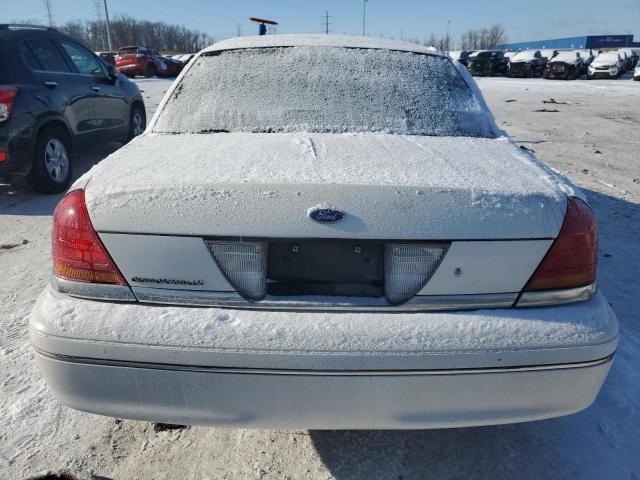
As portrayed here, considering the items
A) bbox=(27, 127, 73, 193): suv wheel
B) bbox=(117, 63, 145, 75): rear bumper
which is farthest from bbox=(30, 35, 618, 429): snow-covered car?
bbox=(117, 63, 145, 75): rear bumper

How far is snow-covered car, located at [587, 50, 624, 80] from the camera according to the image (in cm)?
2977

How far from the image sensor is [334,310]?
5.35 feet

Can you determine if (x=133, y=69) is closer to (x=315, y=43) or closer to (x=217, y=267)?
(x=315, y=43)

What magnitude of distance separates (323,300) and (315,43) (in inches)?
72.3

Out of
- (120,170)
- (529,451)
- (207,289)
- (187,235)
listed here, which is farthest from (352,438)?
(120,170)

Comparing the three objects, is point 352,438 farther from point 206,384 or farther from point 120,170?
point 120,170

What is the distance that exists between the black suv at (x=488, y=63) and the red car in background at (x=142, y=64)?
19.5 metres

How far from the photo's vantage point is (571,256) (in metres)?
1.68

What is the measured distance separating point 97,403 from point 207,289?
516 millimetres

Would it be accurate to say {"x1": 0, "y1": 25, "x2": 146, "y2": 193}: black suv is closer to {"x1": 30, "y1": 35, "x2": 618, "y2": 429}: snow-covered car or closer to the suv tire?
the suv tire

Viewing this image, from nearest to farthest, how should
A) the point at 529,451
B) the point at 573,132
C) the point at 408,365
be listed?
the point at 408,365
the point at 529,451
the point at 573,132

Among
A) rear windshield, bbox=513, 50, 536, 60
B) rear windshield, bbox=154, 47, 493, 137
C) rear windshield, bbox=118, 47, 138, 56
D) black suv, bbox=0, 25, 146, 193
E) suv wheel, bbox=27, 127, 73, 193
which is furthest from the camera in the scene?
rear windshield, bbox=513, 50, 536, 60

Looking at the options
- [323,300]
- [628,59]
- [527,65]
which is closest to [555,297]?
[323,300]

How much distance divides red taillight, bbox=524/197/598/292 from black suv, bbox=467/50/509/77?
35.7m
